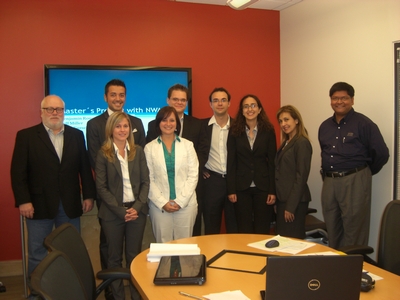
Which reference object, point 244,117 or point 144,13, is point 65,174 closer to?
point 244,117

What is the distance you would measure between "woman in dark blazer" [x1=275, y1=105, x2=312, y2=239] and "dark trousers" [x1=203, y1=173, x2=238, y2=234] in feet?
1.53

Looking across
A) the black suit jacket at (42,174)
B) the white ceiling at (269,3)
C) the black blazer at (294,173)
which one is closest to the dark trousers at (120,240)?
the black suit jacket at (42,174)

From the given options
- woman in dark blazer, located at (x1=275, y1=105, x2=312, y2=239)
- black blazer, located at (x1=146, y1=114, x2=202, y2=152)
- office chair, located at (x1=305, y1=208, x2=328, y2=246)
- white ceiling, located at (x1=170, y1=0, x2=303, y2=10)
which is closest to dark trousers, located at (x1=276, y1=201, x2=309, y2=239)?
woman in dark blazer, located at (x1=275, y1=105, x2=312, y2=239)

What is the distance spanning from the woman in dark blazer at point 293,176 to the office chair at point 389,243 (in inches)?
47.6

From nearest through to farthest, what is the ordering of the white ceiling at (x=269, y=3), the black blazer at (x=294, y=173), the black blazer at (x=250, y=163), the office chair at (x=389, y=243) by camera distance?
1. the office chair at (x=389, y=243)
2. the black blazer at (x=294, y=173)
3. the black blazer at (x=250, y=163)
4. the white ceiling at (x=269, y=3)

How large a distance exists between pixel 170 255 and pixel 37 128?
1.75m

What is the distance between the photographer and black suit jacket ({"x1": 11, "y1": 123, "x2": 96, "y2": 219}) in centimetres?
309

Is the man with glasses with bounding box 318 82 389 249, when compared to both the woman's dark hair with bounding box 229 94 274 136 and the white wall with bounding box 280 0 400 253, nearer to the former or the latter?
the white wall with bounding box 280 0 400 253

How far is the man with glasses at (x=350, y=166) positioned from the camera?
340cm

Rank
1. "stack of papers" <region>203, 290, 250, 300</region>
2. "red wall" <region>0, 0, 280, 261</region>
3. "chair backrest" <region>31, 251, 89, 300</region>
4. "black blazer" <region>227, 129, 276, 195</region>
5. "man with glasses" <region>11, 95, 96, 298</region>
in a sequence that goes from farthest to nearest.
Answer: "red wall" <region>0, 0, 280, 261</region> < "black blazer" <region>227, 129, 276, 195</region> < "man with glasses" <region>11, 95, 96, 298</region> < "stack of papers" <region>203, 290, 250, 300</region> < "chair backrest" <region>31, 251, 89, 300</region>

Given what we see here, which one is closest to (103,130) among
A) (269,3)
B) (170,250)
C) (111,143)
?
(111,143)

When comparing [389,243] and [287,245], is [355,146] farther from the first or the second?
[287,245]

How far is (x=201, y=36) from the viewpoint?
486cm

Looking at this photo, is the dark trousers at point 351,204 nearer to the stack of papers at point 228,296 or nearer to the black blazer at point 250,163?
the black blazer at point 250,163
